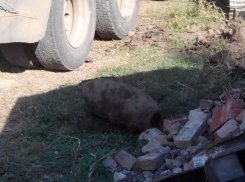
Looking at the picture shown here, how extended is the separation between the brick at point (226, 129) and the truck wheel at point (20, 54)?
2.65 metres

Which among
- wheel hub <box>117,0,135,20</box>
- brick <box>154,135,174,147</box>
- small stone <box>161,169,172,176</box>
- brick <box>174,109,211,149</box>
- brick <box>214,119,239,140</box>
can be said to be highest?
wheel hub <box>117,0,135,20</box>

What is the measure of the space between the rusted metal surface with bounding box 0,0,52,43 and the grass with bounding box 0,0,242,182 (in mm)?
682

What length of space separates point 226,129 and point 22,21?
2464 mm

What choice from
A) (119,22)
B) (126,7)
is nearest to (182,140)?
(119,22)

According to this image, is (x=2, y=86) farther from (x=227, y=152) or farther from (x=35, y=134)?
(x=227, y=152)

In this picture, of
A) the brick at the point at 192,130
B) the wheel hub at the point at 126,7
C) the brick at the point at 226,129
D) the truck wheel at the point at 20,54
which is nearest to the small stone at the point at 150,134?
the brick at the point at 192,130

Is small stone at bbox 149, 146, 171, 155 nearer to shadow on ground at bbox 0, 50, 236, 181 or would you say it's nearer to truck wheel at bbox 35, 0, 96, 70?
shadow on ground at bbox 0, 50, 236, 181

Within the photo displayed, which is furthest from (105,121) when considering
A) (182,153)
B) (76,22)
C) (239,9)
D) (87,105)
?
(239,9)

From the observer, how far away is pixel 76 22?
253 inches

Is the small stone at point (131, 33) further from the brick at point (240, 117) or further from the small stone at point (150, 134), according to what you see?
the brick at point (240, 117)

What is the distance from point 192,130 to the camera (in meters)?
4.18

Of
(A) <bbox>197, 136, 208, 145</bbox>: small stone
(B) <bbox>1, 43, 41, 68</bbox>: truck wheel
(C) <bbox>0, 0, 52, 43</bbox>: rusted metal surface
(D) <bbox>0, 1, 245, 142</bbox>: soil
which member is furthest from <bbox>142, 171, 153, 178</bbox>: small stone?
(B) <bbox>1, 43, 41, 68</bbox>: truck wheel

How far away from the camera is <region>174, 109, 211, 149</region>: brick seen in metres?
4.10

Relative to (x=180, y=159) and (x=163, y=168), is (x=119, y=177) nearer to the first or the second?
(x=163, y=168)
